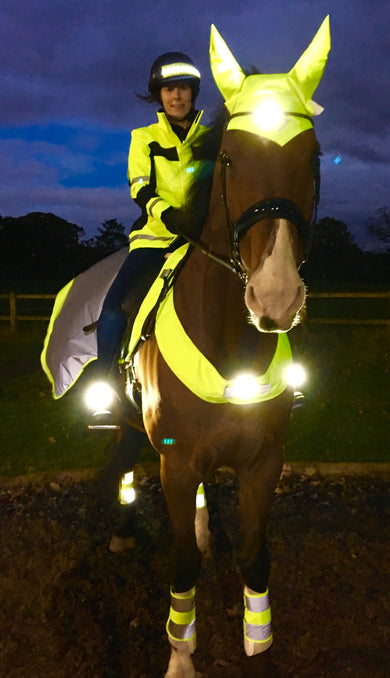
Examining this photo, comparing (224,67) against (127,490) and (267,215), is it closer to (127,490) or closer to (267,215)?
(267,215)

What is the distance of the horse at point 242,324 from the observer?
91.3 inches

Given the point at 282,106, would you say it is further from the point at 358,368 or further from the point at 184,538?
the point at 358,368

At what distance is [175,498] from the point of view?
3203 mm

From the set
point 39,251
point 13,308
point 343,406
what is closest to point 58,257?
point 39,251

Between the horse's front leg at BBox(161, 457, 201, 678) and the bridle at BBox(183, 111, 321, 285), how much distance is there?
139 centimetres

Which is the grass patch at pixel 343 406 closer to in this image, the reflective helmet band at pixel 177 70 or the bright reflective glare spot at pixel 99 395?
the bright reflective glare spot at pixel 99 395

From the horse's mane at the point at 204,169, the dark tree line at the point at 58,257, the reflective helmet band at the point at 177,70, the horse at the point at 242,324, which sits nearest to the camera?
the horse at the point at 242,324

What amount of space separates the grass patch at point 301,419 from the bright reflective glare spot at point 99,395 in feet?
2.24

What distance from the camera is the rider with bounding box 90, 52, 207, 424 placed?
3.75m

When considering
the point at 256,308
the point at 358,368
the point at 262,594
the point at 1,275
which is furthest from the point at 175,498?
the point at 1,275

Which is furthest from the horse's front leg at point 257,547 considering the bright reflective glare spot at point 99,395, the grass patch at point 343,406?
the bright reflective glare spot at point 99,395

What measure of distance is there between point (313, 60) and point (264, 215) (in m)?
0.93

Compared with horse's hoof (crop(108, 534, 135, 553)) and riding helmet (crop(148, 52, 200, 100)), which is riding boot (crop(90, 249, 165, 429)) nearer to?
riding helmet (crop(148, 52, 200, 100))

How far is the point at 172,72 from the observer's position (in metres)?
3.84
